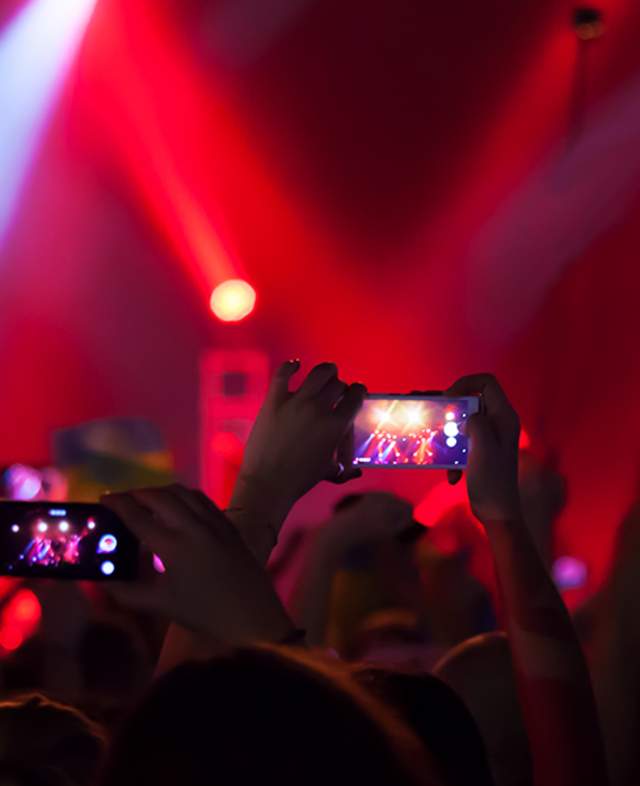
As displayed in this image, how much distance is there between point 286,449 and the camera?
1.00 meters

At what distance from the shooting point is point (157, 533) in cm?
79

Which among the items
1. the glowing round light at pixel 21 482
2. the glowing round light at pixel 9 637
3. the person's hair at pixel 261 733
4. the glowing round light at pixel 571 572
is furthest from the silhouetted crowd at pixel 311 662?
the glowing round light at pixel 571 572

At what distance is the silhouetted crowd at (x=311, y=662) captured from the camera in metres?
0.60

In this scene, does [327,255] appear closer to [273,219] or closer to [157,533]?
[273,219]

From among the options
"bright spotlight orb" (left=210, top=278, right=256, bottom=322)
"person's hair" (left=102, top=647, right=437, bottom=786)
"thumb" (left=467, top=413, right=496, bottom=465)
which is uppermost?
"bright spotlight orb" (left=210, top=278, right=256, bottom=322)

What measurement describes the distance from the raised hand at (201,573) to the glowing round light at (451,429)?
0.37 m

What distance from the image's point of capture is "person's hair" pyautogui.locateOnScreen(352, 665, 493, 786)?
881 mm

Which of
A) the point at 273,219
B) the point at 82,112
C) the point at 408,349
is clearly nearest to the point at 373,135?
the point at 273,219

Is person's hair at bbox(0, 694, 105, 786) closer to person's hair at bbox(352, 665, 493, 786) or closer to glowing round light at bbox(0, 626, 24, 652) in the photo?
person's hair at bbox(352, 665, 493, 786)

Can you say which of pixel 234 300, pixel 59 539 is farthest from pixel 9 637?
pixel 234 300

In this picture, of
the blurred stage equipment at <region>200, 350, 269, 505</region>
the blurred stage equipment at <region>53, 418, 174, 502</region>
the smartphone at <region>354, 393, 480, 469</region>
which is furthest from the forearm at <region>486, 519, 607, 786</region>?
the blurred stage equipment at <region>200, 350, 269, 505</region>

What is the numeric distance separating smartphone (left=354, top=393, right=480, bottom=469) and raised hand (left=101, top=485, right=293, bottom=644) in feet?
1.09

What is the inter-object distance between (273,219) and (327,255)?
0.30m

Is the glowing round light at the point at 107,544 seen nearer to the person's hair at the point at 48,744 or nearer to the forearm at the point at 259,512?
the forearm at the point at 259,512
